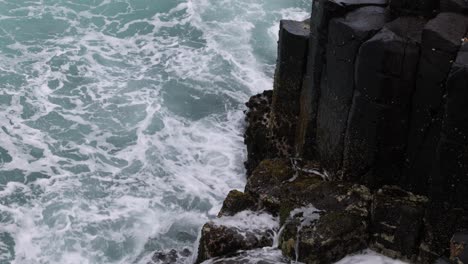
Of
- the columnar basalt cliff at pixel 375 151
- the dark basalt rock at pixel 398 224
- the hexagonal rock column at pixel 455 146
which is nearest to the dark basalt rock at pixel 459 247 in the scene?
the columnar basalt cliff at pixel 375 151

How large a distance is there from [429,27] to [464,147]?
2.65m

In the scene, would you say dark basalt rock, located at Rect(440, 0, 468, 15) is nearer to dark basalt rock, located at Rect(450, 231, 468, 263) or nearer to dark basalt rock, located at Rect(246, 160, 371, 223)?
dark basalt rock, located at Rect(246, 160, 371, 223)

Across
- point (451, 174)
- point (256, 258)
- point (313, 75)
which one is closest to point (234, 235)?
point (256, 258)

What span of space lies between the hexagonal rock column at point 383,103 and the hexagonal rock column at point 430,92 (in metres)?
0.23

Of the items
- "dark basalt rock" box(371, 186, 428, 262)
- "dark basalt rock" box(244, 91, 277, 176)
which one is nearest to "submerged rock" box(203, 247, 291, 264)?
"dark basalt rock" box(371, 186, 428, 262)

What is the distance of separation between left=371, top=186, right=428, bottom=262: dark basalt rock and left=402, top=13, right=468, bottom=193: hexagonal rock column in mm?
732

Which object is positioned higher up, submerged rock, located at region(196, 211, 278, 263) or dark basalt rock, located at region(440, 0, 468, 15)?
dark basalt rock, located at region(440, 0, 468, 15)

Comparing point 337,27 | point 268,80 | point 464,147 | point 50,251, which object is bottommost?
point 50,251

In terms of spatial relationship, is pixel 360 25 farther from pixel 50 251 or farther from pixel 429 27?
pixel 50 251

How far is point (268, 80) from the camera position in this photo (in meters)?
28.4

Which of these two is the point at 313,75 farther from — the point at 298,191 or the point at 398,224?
the point at 398,224

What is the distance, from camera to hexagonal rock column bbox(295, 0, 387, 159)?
14227 millimetres

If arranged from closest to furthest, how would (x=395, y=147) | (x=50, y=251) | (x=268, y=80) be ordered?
(x=395, y=147) < (x=50, y=251) < (x=268, y=80)

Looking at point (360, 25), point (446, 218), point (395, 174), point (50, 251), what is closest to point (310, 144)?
point (395, 174)
